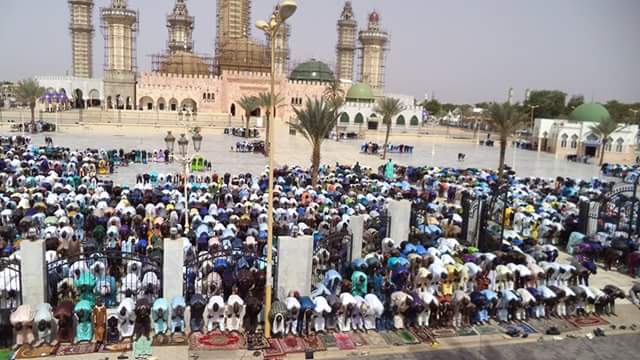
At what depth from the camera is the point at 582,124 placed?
47812 mm

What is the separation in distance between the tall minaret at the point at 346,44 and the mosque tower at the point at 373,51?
3505mm

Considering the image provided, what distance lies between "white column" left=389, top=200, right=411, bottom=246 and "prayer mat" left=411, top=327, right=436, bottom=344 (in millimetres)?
4371

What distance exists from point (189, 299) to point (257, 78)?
190ft

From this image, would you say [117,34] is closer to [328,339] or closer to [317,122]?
[317,122]

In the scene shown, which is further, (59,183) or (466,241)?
(59,183)

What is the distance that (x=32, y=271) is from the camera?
952 cm

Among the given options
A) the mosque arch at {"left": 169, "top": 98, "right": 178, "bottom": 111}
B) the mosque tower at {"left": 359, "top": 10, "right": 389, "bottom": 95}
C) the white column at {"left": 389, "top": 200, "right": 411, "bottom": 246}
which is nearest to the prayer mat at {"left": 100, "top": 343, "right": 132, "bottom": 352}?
the white column at {"left": 389, "top": 200, "right": 411, "bottom": 246}

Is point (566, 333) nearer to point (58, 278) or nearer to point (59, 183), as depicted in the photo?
point (58, 278)

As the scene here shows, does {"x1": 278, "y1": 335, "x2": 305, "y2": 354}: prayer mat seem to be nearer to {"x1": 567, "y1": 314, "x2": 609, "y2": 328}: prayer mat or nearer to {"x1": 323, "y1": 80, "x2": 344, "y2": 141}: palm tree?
{"x1": 567, "y1": 314, "x2": 609, "y2": 328}: prayer mat

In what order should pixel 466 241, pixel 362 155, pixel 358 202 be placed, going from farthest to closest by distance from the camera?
pixel 362 155
pixel 358 202
pixel 466 241

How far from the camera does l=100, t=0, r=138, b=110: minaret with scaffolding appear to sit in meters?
66.1

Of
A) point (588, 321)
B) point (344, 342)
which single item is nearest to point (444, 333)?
point (344, 342)

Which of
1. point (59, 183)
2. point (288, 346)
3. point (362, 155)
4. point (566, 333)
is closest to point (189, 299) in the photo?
point (288, 346)

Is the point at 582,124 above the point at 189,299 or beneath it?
above
